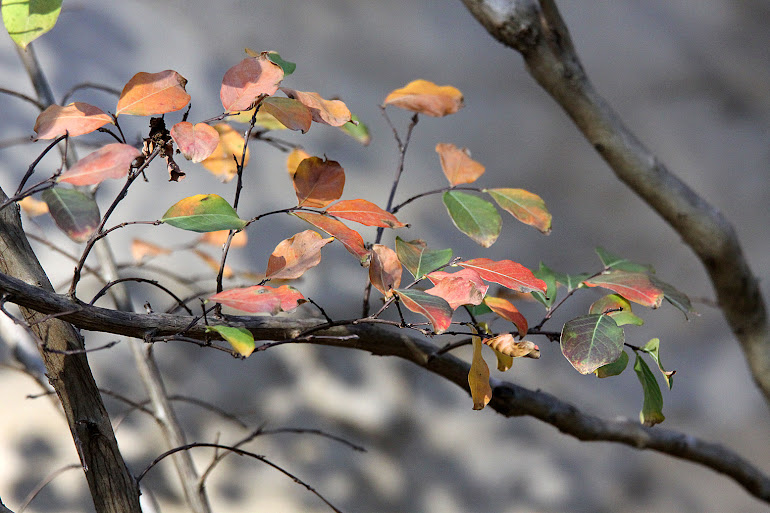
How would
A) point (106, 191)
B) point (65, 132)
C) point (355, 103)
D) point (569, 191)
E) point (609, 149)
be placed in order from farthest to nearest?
point (569, 191) < point (355, 103) < point (106, 191) < point (609, 149) < point (65, 132)

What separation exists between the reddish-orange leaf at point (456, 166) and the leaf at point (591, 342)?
185mm

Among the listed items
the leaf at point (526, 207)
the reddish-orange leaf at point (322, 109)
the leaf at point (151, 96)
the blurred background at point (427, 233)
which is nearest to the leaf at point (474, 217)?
the leaf at point (526, 207)

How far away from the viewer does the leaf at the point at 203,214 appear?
41 centimetres

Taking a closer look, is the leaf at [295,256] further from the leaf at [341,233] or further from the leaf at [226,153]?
the leaf at [226,153]

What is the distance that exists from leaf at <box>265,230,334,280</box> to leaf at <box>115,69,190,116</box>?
0.40 ft

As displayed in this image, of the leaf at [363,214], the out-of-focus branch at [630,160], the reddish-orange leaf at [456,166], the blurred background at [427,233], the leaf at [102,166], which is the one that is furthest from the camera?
the blurred background at [427,233]

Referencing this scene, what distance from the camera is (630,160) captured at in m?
0.84

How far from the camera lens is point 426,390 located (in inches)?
53.1

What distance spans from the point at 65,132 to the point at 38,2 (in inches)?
3.4

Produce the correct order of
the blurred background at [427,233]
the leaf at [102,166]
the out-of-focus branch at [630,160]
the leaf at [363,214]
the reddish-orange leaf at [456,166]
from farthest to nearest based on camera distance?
1. the blurred background at [427,233]
2. the out-of-focus branch at [630,160]
3. the reddish-orange leaf at [456,166]
4. the leaf at [363,214]
5. the leaf at [102,166]

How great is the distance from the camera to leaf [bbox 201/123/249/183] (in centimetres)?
65

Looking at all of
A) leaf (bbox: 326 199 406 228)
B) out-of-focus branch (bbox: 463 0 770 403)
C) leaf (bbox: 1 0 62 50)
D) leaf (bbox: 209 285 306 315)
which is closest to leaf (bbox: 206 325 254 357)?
leaf (bbox: 209 285 306 315)

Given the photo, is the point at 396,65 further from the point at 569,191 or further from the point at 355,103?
the point at 569,191

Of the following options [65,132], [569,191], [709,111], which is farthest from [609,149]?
[709,111]
